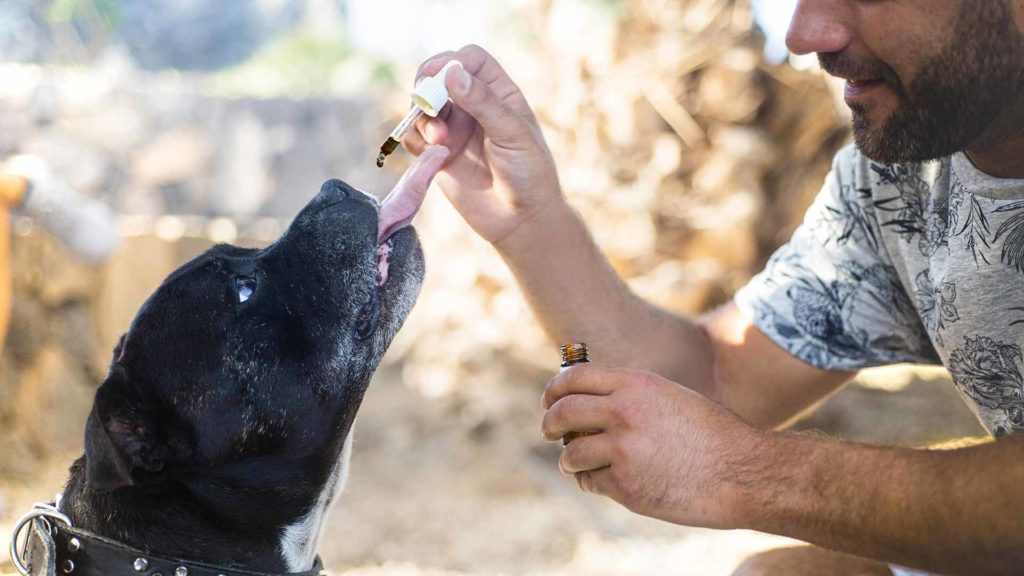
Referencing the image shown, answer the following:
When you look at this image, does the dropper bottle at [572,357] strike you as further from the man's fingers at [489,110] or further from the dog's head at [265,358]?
the man's fingers at [489,110]

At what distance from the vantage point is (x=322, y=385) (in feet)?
6.84

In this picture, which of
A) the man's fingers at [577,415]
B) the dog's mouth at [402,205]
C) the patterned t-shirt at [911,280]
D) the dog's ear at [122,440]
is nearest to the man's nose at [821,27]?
the patterned t-shirt at [911,280]

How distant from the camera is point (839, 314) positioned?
2729 millimetres

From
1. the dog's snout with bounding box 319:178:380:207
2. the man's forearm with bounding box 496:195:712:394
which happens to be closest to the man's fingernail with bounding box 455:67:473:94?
the dog's snout with bounding box 319:178:380:207

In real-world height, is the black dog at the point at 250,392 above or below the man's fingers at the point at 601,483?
above

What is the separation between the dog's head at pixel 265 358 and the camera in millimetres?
1934

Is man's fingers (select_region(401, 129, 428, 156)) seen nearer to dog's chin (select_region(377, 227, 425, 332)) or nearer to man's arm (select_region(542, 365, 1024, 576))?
dog's chin (select_region(377, 227, 425, 332))

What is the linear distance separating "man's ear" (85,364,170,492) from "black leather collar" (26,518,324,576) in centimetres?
11

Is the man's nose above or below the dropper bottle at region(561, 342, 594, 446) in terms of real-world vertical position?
above

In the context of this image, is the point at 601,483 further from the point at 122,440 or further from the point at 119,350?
the point at 119,350

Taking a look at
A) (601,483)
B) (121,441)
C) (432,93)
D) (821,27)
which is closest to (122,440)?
(121,441)

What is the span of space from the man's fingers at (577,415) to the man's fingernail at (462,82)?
0.85 metres

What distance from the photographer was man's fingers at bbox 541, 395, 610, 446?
178 cm

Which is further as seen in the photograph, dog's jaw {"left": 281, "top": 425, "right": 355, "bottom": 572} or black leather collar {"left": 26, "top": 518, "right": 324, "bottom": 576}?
dog's jaw {"left": 281, "top": 425, "right": 355, "bottom": 572}
